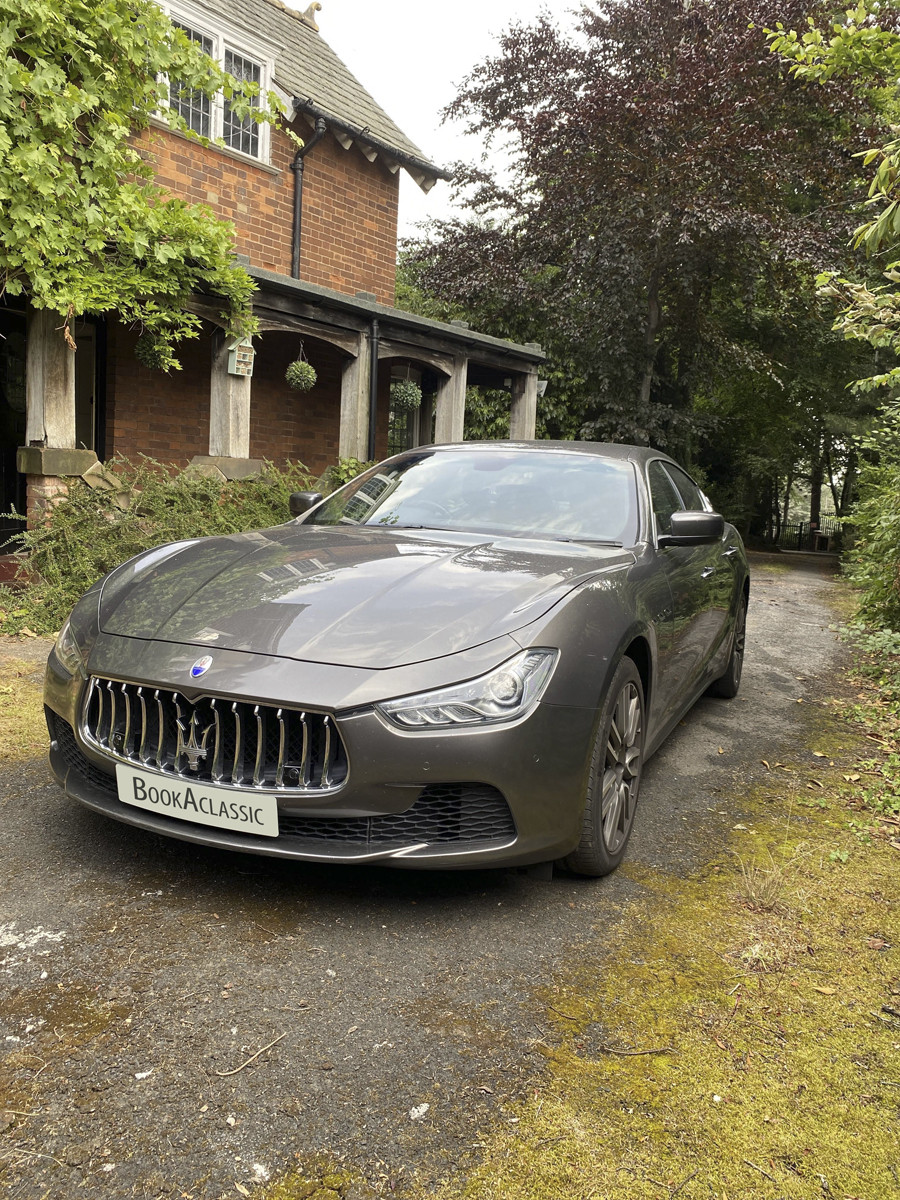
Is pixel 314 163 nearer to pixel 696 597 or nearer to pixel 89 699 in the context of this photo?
pixel 696 597

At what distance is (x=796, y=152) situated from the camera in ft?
52.1

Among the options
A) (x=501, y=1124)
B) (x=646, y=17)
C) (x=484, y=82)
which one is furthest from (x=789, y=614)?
(x=484, y=82)

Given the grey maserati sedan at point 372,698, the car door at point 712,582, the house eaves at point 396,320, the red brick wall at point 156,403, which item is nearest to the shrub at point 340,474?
the house eaves at point 396,320

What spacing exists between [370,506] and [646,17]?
15.9 metres

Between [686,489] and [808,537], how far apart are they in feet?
101

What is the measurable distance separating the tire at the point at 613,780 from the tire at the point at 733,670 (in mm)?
2513

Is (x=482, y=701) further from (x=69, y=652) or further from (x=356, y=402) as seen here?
(x=356, y=402)

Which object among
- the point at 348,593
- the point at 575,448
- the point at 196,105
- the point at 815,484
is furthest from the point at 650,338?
the point at 815,484

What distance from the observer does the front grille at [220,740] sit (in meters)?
2.44

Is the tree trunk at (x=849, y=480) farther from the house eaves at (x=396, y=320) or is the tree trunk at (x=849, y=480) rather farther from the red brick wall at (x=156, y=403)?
the red brick wall at (x=156, y=403)

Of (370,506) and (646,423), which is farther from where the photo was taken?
(646,423)

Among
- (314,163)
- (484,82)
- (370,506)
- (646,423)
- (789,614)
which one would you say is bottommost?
(789,614)

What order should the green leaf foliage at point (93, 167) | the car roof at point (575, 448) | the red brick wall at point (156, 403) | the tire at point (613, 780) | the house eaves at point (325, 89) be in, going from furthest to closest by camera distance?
1. the house eaves at point (325, 89)
2. the red brick wall at point (156, 403)
3. the green leaf foliage at point (93, 167)
4. the car roof at point (575, 448)
5. the tire at point (613, 780)

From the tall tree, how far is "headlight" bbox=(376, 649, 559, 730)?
14009 mm
